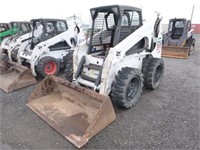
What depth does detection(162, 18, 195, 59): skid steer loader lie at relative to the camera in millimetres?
8078

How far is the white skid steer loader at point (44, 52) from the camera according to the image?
4756 millimetres

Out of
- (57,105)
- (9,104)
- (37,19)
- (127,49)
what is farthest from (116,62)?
(37,19)

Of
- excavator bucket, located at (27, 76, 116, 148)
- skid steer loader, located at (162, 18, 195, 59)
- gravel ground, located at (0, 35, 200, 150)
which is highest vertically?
skid steer loader, located at (162, 18, 195, 59)

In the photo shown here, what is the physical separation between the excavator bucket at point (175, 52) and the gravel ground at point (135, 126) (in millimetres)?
4447

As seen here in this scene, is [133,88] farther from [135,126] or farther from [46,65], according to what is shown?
[46,65]

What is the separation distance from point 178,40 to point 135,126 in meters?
7.26

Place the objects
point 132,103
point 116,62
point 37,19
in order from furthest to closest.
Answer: point 37,19 → point 132,103 → point 116,62

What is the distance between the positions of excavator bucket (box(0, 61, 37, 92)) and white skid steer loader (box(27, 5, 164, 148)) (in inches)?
55.5

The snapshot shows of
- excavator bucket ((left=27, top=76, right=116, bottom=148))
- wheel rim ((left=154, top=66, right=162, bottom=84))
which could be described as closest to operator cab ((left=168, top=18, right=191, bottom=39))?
wheel rim ((left=154, top=66, right=162, bottom=84))

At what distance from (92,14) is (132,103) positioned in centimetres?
211

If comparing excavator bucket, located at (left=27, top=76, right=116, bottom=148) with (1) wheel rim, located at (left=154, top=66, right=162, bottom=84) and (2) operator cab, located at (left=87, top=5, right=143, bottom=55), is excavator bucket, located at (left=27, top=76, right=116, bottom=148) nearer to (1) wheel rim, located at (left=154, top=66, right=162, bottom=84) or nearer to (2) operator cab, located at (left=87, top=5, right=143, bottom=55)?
(2) operator cab, located at (left=87, top=5, right=143, bottom=55)

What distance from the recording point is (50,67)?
5.36 m

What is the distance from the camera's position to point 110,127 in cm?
277

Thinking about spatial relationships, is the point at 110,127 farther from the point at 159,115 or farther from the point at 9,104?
the point at 9,104
